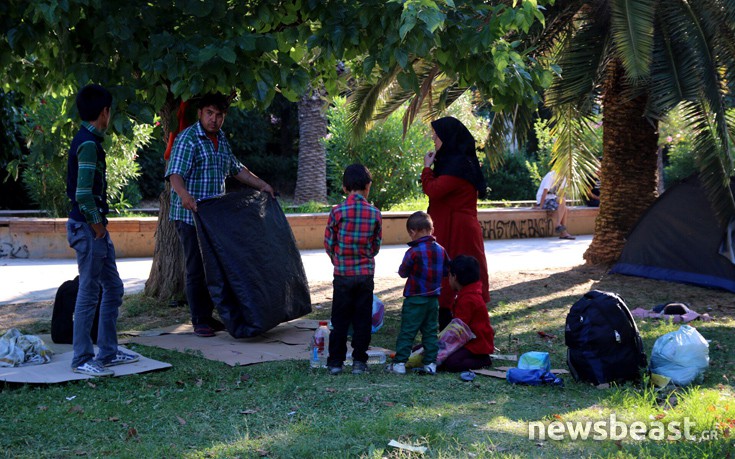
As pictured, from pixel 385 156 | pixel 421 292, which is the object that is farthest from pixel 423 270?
pixel 385 156

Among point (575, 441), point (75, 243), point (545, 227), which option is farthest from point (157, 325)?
point (545, 227)

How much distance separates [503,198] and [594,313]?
21308mm

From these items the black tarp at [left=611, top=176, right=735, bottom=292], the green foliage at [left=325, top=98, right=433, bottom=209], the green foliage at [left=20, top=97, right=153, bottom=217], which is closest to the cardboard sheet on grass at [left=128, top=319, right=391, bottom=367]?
the black tarp at [left=611, top=176, right=735, bottom=292]

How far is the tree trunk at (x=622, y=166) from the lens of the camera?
36.6ft

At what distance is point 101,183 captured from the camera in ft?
18.4

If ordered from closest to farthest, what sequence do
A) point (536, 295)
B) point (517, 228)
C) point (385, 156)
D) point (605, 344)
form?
point (605, 344) < point (536, 295) < point (385, 156) < point (517, 228)

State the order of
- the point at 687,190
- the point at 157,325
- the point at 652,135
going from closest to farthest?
the point at 157,325, the point at 687,190, the point at 652,135

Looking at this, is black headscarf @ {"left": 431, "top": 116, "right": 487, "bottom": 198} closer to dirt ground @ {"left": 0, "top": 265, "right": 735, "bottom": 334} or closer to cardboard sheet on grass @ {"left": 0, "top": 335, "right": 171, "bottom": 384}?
dirt ground @ {"left": 0, "top": 265, "right": 735, "bottom": 334}

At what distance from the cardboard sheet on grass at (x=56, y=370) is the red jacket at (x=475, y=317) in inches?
83.3

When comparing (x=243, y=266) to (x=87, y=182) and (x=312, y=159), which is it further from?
(x=312, y=159)

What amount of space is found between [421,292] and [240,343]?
1767 millimetres

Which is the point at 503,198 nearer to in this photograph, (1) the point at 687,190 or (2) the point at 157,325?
(1) the point at 687,190

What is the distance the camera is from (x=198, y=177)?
23.0ft

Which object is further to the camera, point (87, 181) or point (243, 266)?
point (243, 266)
